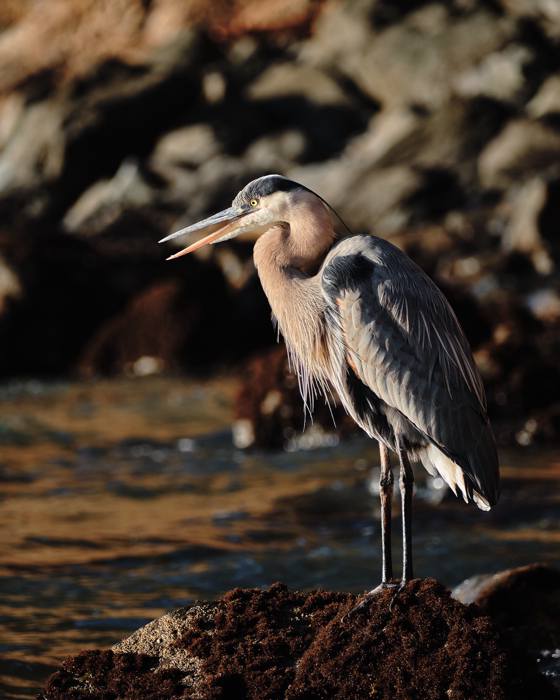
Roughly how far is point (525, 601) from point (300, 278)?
1.85 metres

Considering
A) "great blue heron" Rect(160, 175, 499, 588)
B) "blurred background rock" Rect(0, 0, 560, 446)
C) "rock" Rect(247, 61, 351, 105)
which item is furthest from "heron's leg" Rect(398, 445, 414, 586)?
"rock" Rect(247, 61, 351, 105)

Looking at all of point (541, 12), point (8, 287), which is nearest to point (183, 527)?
point (8, 287)

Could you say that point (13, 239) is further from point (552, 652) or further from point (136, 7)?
point (136, 7)

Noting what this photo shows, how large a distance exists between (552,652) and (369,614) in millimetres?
1503

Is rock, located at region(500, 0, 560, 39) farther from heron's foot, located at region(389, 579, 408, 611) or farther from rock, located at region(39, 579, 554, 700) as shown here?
rock, located at region(39, 579, 554, 700)

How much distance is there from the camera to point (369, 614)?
163 inches

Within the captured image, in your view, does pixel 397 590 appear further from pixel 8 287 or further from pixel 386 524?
pixel 8 287

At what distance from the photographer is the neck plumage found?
16.6 ft

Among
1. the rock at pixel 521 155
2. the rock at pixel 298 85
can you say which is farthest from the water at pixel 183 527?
the rock at pixel 298 85

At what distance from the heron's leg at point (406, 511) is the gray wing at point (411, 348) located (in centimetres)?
15

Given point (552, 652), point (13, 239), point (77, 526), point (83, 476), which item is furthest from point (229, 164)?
point (552, 652)

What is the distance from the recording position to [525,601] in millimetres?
5652

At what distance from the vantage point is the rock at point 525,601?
18.2 feet

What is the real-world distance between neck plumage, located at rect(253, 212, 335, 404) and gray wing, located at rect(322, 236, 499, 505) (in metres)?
0.13
